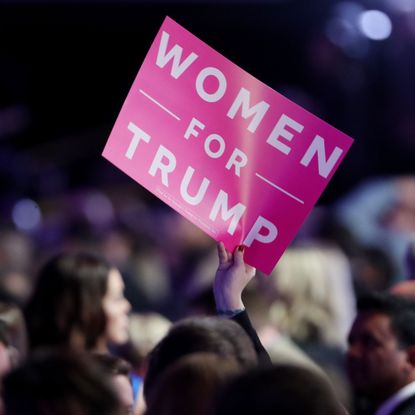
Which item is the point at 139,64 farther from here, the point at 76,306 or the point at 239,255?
the point at 239,255

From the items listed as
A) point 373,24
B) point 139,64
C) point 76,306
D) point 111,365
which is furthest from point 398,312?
point 139,64

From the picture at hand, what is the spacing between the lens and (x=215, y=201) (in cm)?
395

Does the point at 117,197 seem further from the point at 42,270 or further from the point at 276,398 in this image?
the point at 276,398

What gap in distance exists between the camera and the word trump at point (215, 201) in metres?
3.93

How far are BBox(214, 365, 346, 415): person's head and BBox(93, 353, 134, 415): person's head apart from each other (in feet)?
1.14

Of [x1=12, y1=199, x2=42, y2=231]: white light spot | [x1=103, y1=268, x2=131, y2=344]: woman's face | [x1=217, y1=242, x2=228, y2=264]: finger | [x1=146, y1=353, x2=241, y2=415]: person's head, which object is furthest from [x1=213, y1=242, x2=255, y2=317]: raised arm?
[x1=12, y1=199, x2=42, y2=231]: white light spot

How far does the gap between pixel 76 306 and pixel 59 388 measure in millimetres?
1731

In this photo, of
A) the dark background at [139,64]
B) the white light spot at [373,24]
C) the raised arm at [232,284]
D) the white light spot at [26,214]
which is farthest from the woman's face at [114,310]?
the white light spot at [26,214]

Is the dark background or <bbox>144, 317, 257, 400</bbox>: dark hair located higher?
<bbox>144, 317, 257, 400</bbox>: dark hair

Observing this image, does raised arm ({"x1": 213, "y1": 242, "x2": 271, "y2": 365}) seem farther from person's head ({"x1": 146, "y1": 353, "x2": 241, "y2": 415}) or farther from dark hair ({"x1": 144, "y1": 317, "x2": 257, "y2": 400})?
person's head ({"x1": 146, "y1": 353, "x2": 241, "y2": 415})

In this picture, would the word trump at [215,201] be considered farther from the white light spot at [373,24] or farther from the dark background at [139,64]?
the white light spot at [373,24]

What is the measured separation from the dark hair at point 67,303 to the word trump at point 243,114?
90 cm

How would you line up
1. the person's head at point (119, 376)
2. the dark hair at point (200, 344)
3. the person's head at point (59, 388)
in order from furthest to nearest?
the dark hair at point (200, 344) → the person's head at point (119, 376) → the person's head at point (59, 388)

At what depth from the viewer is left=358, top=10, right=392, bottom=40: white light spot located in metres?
11.8
